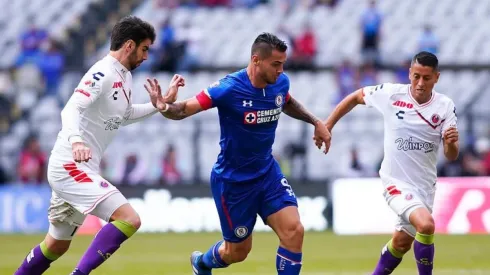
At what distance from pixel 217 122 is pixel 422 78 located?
12089mm

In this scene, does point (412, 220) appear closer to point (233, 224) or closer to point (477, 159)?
point (233, 224)

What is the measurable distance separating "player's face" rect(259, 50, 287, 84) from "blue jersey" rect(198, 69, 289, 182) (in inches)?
7.4

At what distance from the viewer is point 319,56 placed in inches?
1023

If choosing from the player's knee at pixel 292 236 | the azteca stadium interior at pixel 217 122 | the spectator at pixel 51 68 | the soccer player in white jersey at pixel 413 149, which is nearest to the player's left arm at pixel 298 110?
the soccer player in white jersey at pixel 413 149

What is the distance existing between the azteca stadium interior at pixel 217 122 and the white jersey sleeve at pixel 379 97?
459 cm

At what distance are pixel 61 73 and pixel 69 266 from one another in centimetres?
1064

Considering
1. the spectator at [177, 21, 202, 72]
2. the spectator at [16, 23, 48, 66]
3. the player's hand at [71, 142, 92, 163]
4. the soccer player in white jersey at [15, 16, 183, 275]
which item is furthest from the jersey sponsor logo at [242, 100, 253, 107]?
the spectator at [16, 23, 48, 66]

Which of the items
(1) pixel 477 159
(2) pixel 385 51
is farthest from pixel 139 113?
(2) pixel 385 51

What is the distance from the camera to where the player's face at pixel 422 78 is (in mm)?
10797

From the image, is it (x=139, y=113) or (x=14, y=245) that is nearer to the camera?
(x=139, y=113)

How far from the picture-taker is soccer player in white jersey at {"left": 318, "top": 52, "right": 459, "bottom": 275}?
10.8m

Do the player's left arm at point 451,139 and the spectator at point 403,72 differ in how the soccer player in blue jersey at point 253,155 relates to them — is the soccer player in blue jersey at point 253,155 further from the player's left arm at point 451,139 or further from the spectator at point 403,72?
the spectator at point 403,72

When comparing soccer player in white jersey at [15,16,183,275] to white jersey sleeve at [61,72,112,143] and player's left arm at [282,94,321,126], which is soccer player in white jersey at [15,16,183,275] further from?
player's left arm at [282,94,321,126]

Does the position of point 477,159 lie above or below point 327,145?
below
